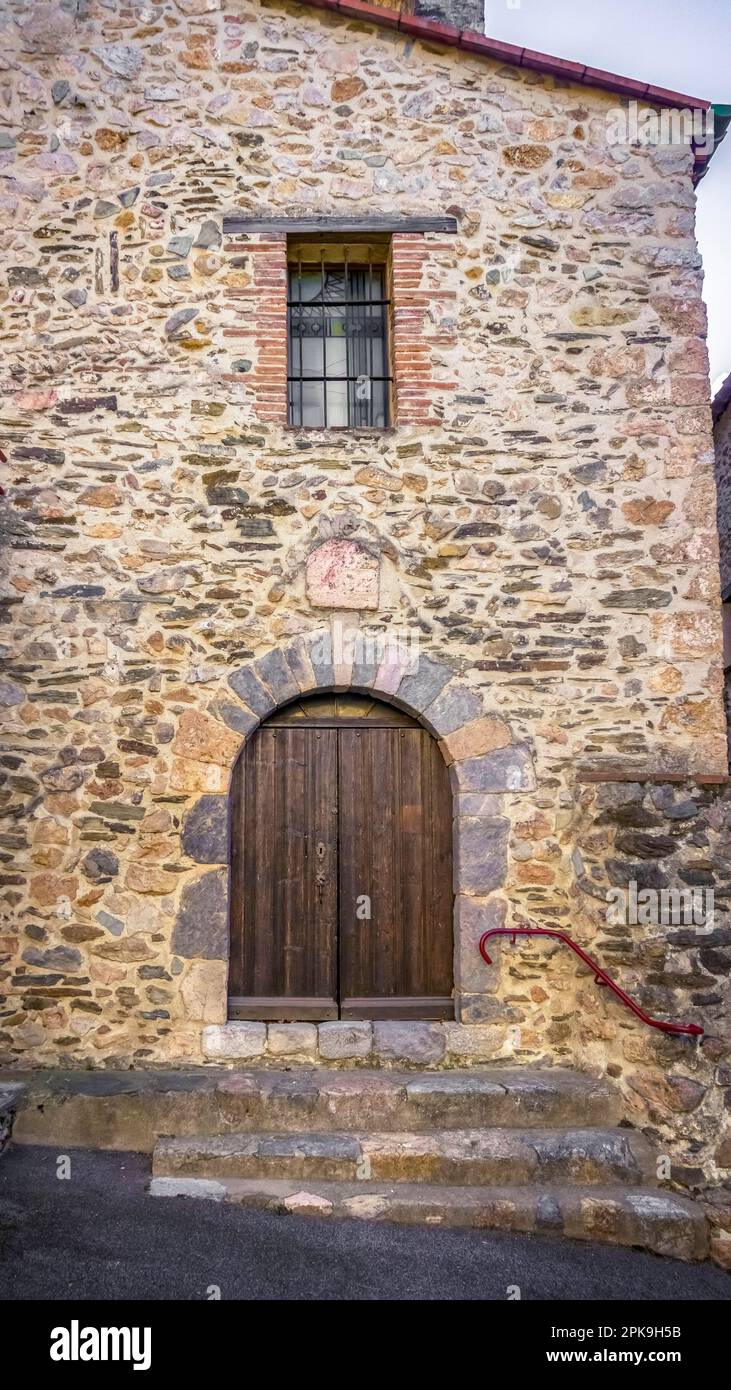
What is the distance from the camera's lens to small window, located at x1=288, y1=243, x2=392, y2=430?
514 cm

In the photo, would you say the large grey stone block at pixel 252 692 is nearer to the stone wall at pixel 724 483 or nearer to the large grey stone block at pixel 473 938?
the large grey stone block at pixel 473 938

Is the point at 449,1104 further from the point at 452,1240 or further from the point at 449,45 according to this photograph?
the point at 449,45

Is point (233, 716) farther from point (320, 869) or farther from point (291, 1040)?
point (291, 1040)

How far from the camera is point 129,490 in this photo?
477 cm

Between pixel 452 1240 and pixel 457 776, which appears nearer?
pixel 452 1240

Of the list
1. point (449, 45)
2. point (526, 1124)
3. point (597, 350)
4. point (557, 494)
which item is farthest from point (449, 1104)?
point (449, 45)

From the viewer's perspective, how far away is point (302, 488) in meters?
4.80

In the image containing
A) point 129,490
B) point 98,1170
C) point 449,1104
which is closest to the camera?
point 98,1170

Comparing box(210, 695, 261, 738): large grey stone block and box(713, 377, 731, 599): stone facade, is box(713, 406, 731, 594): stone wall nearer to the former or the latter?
box(713, 377, 731, 599): stone facade

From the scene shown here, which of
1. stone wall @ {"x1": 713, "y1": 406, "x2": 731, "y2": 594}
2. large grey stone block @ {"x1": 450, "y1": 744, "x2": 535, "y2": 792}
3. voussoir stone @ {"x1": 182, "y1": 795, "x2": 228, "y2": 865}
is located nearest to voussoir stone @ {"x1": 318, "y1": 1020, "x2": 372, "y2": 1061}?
voussoir stone @ {"x1": 182, "y1": 795, "x2": 228, "y2": 865}

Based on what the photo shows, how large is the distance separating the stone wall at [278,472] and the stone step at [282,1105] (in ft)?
0.89

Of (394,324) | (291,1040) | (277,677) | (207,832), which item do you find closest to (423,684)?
A: (277,677)

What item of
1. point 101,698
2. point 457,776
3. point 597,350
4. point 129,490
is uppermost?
point 597,350

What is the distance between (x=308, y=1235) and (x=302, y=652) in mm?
2803
